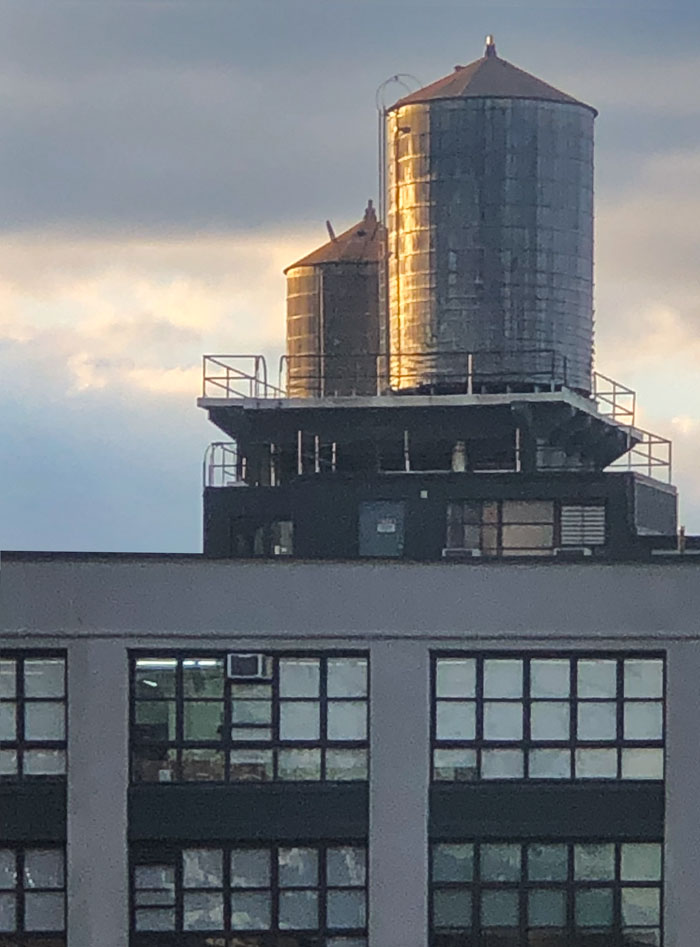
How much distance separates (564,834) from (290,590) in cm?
536

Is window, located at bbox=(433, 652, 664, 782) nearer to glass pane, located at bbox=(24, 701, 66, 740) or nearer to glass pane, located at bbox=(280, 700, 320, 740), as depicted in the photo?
glass pane, located at bbox=(280, 700, 320, 740)

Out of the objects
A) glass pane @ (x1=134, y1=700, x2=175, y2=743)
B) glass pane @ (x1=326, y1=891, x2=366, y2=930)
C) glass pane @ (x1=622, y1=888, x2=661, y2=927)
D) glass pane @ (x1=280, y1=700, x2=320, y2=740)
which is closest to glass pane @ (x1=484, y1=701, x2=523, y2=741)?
glass pane @ (x1=280, y1=700, x2=320, y2=740)

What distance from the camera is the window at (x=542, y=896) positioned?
28.7m

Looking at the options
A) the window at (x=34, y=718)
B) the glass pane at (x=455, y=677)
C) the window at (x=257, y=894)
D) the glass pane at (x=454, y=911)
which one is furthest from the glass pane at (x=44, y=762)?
the glass pane at (x=454, y=911)

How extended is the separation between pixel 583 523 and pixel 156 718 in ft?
60.7

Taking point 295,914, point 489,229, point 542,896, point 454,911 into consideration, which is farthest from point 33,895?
point 489,229

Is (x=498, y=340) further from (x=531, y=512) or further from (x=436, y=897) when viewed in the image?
(x=436, y=897)

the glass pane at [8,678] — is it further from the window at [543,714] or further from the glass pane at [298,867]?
the window at [543,714]

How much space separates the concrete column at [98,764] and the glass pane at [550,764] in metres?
5.94

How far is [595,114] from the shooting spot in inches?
1720

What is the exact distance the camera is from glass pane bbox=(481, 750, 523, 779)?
28969 mm

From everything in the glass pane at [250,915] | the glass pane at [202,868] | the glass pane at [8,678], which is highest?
the glass pane at [8,678]

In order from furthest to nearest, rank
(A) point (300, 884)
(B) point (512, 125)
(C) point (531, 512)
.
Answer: (C) point (531, 512) < (B) point (512, 125) < (A) point (300, 884)

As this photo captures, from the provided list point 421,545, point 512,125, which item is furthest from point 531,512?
point 512,125
